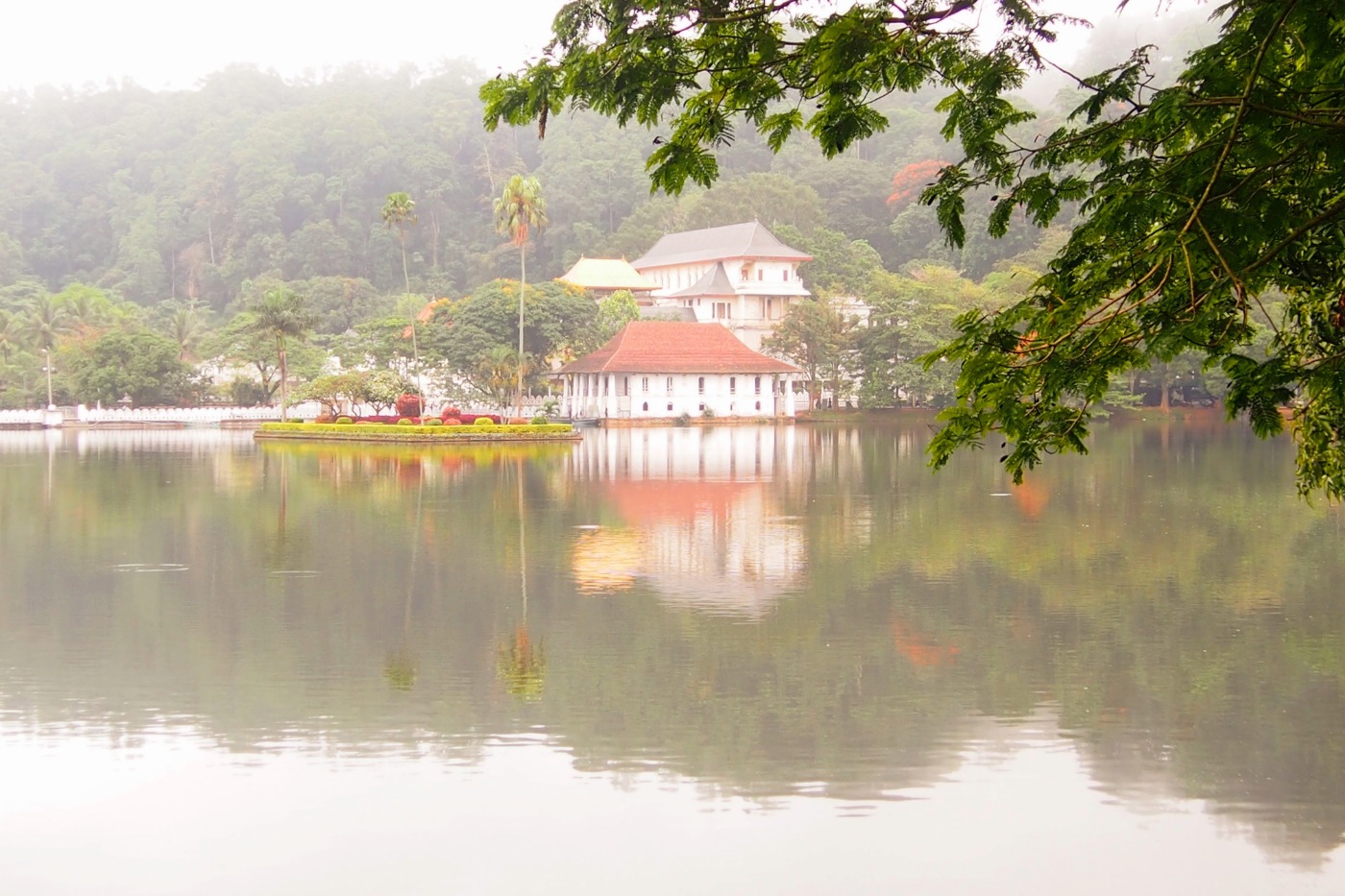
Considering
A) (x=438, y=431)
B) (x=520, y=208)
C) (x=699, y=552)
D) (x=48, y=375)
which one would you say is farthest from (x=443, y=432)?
(x=48, y=375)

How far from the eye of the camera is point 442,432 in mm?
39125

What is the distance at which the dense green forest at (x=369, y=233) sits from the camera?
5638cm

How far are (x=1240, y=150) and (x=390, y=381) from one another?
4460cm

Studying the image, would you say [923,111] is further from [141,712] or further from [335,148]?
[141,712]

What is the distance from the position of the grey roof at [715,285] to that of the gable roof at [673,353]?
34.6 ft

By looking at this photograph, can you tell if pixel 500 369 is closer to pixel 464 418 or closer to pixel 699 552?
pixel 464 418

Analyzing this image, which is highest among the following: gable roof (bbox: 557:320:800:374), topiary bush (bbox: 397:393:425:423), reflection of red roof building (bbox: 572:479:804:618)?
gable roof (bbox: 557:320:800:374)

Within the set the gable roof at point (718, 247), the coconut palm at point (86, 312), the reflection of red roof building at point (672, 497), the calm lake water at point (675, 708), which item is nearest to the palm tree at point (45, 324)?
the coconut palm at point (86, 312)

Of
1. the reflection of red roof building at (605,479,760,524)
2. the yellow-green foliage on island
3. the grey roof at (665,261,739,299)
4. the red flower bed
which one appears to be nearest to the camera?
the reflection of red roof building at (605,479,760,524)

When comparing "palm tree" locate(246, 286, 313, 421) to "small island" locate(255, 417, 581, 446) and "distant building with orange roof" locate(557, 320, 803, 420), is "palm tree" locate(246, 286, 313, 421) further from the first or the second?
"distant building with orange roof" locate(557, 320, 803, 420)

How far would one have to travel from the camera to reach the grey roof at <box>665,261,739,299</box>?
6694 centimetres

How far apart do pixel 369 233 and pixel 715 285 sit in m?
34.6

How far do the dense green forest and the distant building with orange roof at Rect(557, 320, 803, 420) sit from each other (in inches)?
82.0

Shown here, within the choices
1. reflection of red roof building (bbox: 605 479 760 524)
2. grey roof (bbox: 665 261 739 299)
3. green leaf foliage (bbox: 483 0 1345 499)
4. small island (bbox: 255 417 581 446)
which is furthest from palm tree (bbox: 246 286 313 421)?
green leaf foliage (bbox: 483 0 1345 499)
